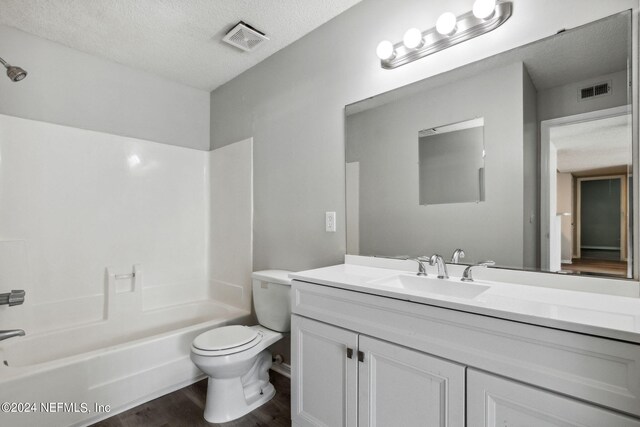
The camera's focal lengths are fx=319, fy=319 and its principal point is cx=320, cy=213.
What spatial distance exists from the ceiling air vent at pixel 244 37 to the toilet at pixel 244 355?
159cm

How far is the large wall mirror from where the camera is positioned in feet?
3.76

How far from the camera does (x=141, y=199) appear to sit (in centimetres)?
261

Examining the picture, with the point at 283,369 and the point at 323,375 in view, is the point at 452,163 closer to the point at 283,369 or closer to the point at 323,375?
the point at 323,375

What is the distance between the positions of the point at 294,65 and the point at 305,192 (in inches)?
36.0

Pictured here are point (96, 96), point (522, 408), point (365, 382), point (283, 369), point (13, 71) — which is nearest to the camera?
point (522, 408)

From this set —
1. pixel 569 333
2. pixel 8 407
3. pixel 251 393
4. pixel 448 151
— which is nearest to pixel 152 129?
pixel 8 407

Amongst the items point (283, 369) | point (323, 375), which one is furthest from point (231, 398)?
point (323, 375)

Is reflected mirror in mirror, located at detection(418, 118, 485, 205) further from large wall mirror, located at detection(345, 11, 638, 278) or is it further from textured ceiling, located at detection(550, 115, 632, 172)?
textured ceiling, located at detection(550, 115, 632, 172)

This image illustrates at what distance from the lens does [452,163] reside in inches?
59.9

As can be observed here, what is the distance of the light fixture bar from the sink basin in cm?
109

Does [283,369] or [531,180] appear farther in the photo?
[283,369]

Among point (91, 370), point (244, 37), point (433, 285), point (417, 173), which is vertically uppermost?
point (244, 37)

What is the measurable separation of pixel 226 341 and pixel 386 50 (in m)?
1.80

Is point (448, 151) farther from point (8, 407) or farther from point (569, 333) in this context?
point (8, 407)
